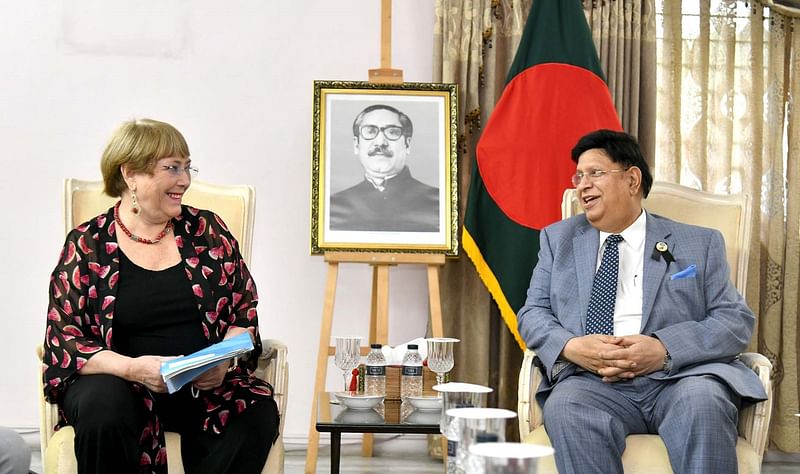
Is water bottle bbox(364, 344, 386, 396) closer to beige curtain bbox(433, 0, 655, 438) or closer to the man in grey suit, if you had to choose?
the man in grey suit

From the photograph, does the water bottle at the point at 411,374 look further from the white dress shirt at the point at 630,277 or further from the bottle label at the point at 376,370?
the white dress shirt at the point at 630,277

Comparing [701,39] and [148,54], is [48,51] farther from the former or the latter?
[701,39]

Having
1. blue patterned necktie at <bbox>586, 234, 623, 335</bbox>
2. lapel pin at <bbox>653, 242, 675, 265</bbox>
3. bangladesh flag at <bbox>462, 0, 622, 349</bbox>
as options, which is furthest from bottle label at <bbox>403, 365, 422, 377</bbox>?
bangladesh flag at <bbox>462, 0, 622, 349</bbox>

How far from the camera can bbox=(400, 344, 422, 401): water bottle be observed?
8.36 feet

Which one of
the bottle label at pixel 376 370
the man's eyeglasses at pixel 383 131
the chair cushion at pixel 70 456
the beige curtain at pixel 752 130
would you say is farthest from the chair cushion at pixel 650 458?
the beige curtain at pixel 752 130

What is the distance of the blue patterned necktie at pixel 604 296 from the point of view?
266cm

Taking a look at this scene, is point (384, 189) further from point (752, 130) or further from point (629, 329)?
point (752, 130)

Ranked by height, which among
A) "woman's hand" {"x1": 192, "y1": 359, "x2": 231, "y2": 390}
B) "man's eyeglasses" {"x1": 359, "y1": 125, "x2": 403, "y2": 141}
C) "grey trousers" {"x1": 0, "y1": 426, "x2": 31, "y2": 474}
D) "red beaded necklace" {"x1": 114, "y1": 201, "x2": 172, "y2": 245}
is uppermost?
"man's eyeglasses" {"x1": 359, "y1": 125, "x2": 403, "y2": 141}

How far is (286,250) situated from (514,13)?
4.64 feet

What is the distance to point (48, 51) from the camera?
3.95 m

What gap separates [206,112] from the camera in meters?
4.00

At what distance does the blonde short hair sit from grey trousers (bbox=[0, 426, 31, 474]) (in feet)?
2.68

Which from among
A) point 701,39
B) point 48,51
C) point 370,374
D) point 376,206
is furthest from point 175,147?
point 701,39

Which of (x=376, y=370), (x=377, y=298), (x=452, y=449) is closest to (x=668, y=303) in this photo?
(x=376, y=370)
